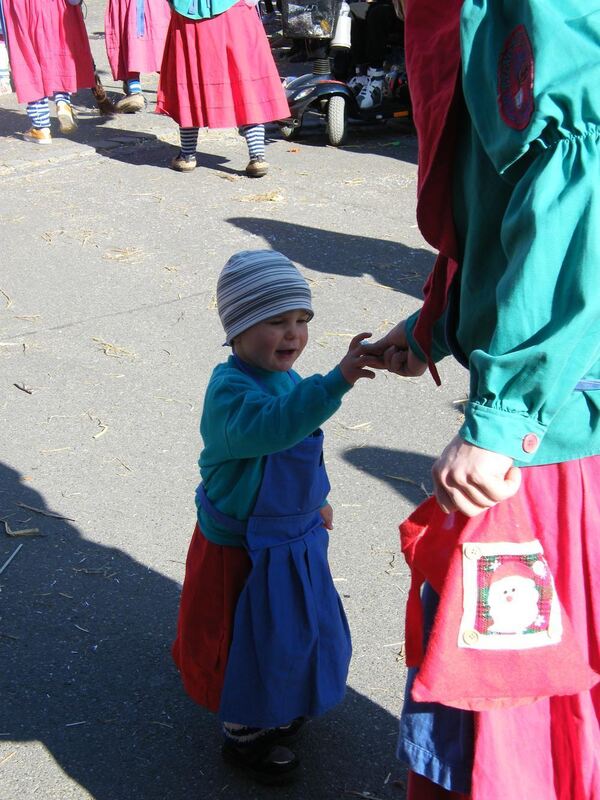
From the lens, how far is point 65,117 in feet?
29.8

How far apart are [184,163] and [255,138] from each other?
24.4 inches

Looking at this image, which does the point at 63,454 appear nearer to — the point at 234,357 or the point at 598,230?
the point at 234,357

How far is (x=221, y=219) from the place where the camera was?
6836mm

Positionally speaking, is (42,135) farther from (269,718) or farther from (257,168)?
(269,718)

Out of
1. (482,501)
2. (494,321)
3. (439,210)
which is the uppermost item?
(439,210)

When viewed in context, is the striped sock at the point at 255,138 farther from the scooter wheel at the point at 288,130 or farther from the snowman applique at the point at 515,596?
the snowman applique at the point at 515,596

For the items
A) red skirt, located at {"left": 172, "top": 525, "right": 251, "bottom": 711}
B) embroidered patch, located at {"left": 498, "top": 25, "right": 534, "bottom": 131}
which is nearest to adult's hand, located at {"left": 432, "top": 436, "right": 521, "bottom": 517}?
embroidered patch, located at {"left": 498, "top": 25, "right": 534, "bottom": 131}

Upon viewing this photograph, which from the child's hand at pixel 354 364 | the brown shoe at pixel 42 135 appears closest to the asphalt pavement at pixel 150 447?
the brown shoe at pixel 42 135

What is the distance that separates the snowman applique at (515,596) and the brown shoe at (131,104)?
8986 mm

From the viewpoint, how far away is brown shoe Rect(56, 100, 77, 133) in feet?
29.7

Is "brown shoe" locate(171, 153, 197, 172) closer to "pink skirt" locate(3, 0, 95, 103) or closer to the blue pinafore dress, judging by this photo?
"pink skirt" locate(3, 0, 95, 103)

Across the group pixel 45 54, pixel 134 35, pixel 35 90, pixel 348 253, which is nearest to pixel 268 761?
pixel 348 253

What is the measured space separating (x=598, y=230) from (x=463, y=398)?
3.03 meters

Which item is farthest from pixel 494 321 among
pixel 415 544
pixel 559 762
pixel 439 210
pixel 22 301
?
pixel 22 301
